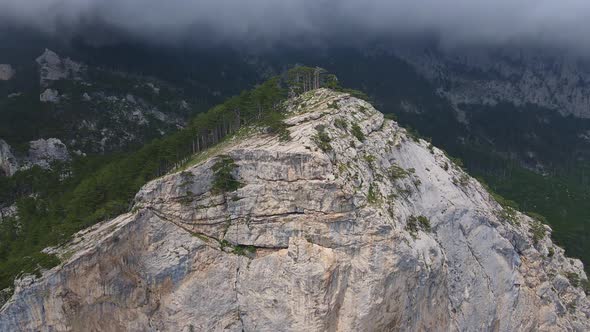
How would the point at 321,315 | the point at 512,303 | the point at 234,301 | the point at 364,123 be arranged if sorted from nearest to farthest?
the point at 321,315
the point at 234,301
the point at 512,303
the point at 364,123

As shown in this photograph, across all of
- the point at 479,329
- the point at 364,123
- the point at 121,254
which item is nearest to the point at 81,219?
the point at 121,254

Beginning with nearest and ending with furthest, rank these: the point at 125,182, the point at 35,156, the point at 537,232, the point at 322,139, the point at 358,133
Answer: the point at 322,139 → the point at 358,133 → the point at 125,182 → the point at 537,232 → the point at 35,156

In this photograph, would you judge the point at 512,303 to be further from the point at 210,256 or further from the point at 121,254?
the point at 121,254

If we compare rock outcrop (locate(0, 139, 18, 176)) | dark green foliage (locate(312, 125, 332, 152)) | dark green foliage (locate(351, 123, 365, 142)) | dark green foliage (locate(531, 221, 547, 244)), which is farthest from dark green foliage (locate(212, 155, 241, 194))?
rock outcrop (locate(0, 139, 18, 176))

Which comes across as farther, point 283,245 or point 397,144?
point 397,144

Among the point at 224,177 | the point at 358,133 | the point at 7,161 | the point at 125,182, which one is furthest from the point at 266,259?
the point at 7,161

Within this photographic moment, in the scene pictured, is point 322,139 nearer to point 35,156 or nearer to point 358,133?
point 358,133
